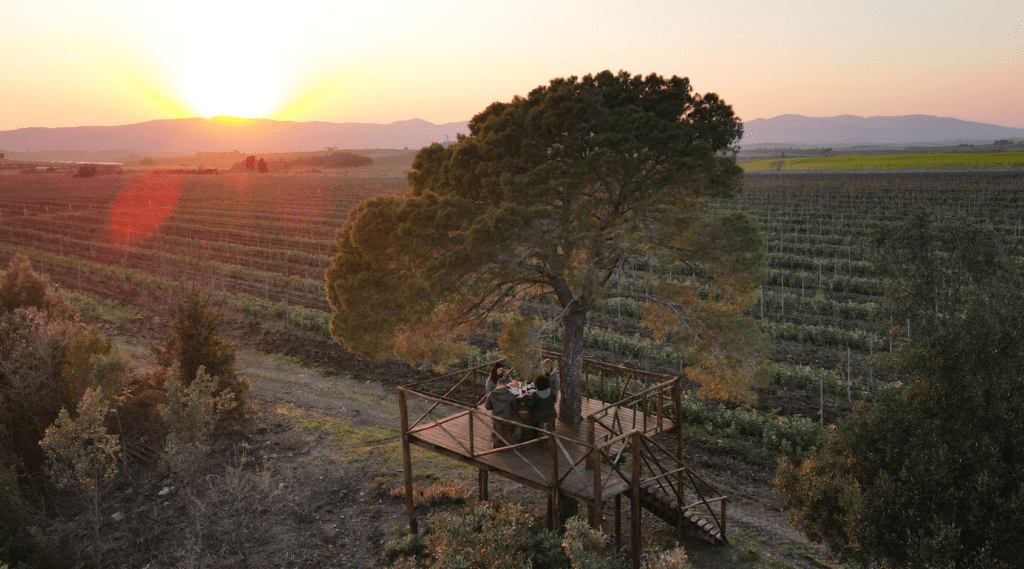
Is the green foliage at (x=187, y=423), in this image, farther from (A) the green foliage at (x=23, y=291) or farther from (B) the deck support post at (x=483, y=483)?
(A) the green foliage at (x=23, y=291)

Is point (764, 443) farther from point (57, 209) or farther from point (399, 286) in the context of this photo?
point (57, 209)

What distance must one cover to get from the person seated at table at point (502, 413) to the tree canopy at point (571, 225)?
116cm

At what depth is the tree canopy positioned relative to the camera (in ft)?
37.1

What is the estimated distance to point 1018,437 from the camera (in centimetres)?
808

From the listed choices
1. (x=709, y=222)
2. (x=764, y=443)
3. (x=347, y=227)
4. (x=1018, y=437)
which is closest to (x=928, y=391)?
(x=1018, y=437)

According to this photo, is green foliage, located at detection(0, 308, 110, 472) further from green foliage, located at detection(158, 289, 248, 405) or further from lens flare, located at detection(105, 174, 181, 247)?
lens flare, located at detection(105, 174, 181, 247)

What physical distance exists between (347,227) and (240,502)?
6.05m

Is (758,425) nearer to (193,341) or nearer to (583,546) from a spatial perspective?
(583,546)

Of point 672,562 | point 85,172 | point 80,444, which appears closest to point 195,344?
point 80,444

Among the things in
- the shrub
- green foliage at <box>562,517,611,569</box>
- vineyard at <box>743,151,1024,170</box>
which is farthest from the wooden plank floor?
the shrub

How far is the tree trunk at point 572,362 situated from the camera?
13.1 meters

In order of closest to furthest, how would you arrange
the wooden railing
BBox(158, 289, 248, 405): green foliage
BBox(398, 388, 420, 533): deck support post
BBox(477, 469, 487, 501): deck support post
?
the wooden railing → BBox(398, 388, 420, 533): deck support post → BBox(477, 469, 487, 501): deck support post → BBox(158, 289, 248, 405): green foliage

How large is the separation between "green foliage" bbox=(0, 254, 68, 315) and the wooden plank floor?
48.6 feet

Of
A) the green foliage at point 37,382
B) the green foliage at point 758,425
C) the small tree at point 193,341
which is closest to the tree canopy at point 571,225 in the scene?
the green foliage at point 758,425
